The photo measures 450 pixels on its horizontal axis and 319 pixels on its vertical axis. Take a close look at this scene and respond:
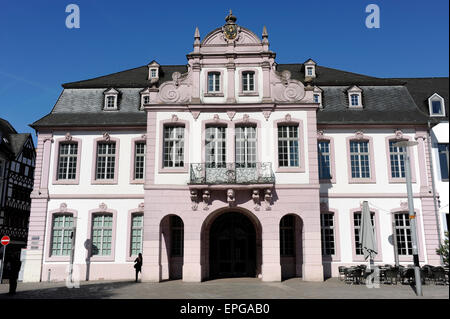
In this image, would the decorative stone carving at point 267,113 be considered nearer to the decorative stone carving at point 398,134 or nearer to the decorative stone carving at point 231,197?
the decorative stone carving at point 231,197

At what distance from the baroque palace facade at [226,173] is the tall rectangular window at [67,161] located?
6cm

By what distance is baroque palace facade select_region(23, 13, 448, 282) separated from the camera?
19.5 m

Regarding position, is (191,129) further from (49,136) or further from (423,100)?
(423,100)

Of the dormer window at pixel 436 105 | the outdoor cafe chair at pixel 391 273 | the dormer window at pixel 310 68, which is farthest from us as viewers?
the dormer window at pixel 310 68

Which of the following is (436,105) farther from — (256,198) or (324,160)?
(256,198)

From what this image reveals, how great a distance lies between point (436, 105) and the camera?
2491 cm

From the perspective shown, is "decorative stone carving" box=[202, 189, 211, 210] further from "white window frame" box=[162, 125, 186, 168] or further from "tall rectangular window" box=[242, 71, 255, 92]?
"tall rectangular window" box=[242, 71, 255, 92]

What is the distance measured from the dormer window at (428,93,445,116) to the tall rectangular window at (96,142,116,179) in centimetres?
1878

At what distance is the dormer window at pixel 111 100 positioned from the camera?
81.1ft

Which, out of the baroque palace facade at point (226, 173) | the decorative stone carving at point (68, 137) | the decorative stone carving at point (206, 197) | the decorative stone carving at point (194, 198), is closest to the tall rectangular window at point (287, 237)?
the baroque palace facade at point (226, 173)
